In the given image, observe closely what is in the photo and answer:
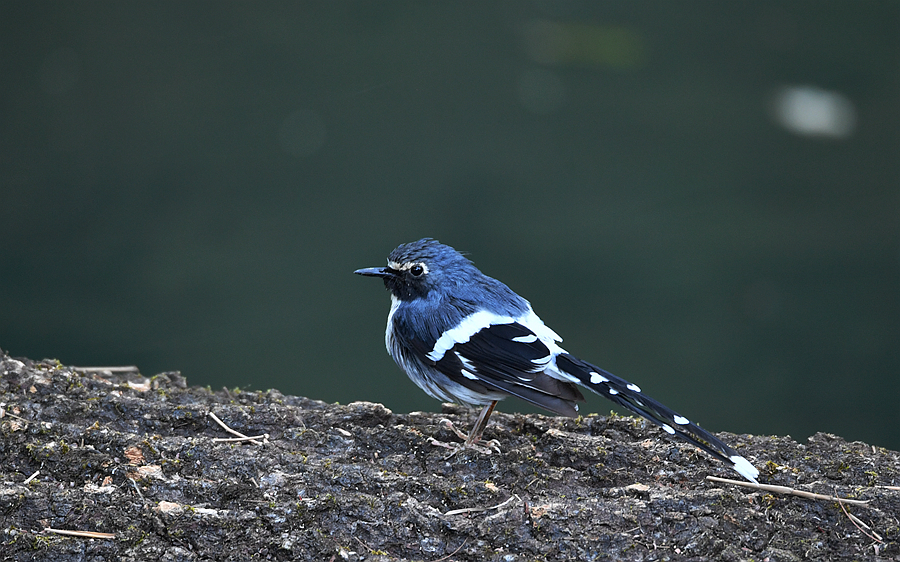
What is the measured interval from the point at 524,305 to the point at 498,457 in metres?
0.67

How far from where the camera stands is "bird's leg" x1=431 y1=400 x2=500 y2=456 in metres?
2.71

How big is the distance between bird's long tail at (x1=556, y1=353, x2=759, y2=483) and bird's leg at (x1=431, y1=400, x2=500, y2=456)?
13.8 inches

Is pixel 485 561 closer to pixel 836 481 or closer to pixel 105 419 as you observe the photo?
pixel 836 481

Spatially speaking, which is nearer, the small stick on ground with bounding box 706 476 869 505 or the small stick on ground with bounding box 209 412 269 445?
the small stick on ground with bounding box 706 476 869 505

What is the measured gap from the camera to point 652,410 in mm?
2588

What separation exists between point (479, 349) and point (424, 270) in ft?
1.43

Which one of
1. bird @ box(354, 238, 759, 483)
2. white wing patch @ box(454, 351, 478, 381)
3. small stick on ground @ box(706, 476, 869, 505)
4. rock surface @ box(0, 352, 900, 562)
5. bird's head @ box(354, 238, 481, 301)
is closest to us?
rock surface @ box(0, 352, 900, 562)

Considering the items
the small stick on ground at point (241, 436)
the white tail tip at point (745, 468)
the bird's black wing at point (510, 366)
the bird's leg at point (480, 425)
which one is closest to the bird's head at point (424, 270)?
the bird's black wing at point (510, 366)

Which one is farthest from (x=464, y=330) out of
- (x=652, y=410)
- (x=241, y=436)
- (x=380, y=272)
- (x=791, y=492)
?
(x=791, y=492)

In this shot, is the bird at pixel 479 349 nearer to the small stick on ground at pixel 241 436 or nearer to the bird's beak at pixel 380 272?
the bird's beak at pixel 380 272

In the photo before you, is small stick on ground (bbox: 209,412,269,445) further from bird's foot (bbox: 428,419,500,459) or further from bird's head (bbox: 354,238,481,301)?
bird's head (bbox: 354,238,481,301)

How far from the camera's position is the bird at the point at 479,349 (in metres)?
2.63

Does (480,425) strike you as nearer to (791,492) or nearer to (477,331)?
(477,331)

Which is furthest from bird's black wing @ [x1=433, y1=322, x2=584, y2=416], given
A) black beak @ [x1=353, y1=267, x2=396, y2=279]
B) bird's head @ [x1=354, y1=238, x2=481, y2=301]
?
black beak @ [x1=353, y1=267, x2=396, y2=279]
